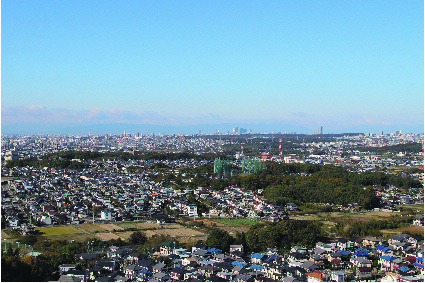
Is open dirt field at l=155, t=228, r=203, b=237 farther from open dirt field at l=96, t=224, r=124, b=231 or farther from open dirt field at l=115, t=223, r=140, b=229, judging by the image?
open dirt field at l=96, t=224, r=124, b=231

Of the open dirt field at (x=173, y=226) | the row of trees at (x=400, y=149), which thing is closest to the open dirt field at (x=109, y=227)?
the open dirt field at (x=173, y=226)

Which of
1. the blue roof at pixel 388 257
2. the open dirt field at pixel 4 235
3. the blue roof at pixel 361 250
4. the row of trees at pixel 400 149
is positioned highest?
the row of trees at pixel 400 149

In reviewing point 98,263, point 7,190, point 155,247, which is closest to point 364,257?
point 155,247

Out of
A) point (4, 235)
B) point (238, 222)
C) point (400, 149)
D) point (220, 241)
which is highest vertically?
point (400, 149)

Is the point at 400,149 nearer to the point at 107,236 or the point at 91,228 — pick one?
the point at 91,228

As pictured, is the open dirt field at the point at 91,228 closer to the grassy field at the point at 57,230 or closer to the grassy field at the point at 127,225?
the grassy field at the point at 57,230

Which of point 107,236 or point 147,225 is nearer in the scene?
point 107,236

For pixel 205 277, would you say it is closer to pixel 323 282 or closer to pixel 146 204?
pixel 323 282

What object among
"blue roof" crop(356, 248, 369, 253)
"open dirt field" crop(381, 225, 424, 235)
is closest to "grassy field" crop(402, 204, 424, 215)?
"open dirt field" crop(381, 225, 424, 235)

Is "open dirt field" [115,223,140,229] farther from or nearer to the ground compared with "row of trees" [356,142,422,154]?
nearer to the ground

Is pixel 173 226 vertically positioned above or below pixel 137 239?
below

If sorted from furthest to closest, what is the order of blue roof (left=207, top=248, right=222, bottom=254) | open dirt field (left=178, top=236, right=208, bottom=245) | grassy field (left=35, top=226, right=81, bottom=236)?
1. grassy field (left=35, top=226, right=81, bottom=236)
2. open dirt field (left=178, top=236, right=208, bottom=245)
3. blue roof (left=207, top=248, right=222, bottom=254)

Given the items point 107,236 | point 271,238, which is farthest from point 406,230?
point 107,236
